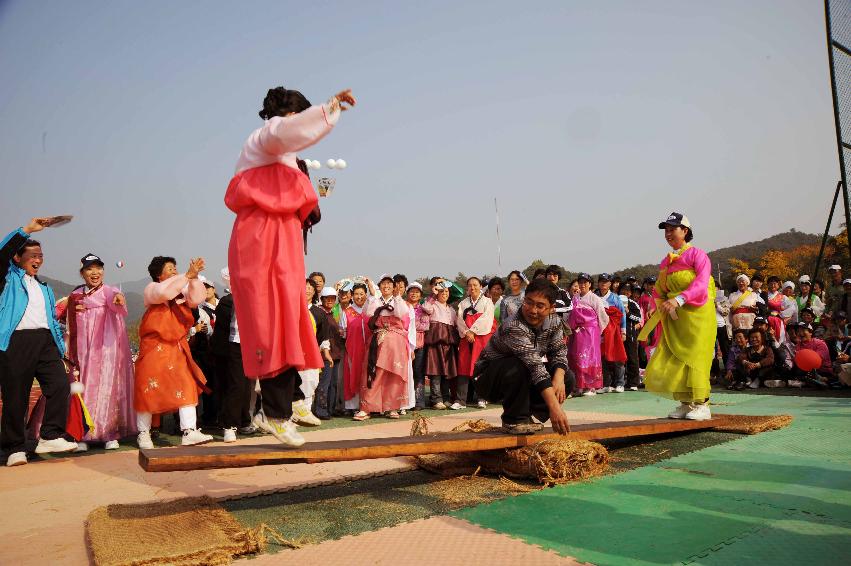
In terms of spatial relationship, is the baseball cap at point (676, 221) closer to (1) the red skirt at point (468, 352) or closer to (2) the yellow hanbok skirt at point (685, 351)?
(2) the yellow hanbok skirt at point (685, 351)

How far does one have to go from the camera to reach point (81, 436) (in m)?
6.01

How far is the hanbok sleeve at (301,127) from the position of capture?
320 cm

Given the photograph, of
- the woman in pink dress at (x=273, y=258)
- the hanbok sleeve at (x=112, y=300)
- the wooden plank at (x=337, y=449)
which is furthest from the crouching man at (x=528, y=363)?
the hanbok sleeve at (x=112, y=300)

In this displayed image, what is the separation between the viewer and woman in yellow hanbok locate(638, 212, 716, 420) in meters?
5.59

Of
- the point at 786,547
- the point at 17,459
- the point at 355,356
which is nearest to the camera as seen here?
the point at 786,547

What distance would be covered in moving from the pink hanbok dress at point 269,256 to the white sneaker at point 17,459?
10.9 ft

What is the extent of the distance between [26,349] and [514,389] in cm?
454

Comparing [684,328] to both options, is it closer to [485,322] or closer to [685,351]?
[685,351]

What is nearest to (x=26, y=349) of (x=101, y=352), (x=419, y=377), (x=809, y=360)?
(x=101, y=352)

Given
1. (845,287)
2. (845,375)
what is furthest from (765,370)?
(845,287)

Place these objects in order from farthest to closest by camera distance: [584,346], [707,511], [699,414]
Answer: [584,346], [699,414], [707,511]

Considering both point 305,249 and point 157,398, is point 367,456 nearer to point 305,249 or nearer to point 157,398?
point 305,249

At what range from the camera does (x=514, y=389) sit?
14.1 ft

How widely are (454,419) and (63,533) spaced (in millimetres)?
4704
